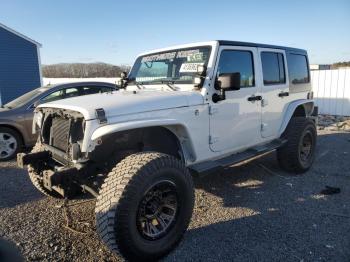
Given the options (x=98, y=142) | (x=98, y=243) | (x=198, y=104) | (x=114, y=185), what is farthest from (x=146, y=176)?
(x=198, y=104)

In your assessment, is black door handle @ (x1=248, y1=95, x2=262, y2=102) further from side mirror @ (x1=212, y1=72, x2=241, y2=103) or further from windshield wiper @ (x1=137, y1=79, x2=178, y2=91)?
windshield wiper @ (x1=137, y1=79, x2=178, y2=91)

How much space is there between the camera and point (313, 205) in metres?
4.21

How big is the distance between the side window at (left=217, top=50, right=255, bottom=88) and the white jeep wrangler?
0.01 meters

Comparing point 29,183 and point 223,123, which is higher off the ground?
point 223,123

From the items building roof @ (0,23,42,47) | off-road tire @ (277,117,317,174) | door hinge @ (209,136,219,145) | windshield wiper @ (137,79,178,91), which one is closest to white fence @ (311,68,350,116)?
off-road tire @ (277,117,317,174)

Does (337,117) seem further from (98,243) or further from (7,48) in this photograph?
(7,48)

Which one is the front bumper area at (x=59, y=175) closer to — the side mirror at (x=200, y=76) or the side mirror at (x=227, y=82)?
the side mirror at (x=200, y=76)

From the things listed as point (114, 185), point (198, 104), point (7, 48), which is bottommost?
point (114, 185)

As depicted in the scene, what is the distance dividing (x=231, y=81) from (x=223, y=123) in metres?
0.65

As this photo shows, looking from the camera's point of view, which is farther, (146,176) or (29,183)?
(29,183)

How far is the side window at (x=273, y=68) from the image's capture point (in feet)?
16.3

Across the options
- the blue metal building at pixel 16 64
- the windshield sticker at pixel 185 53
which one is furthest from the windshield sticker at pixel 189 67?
the blue metal building at pixel 16 64

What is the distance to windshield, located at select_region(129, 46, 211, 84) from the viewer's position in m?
4.12

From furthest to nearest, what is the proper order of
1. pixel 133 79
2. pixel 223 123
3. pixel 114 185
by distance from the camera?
pixel 133 79, pixel 223 123, pixel 114 185
